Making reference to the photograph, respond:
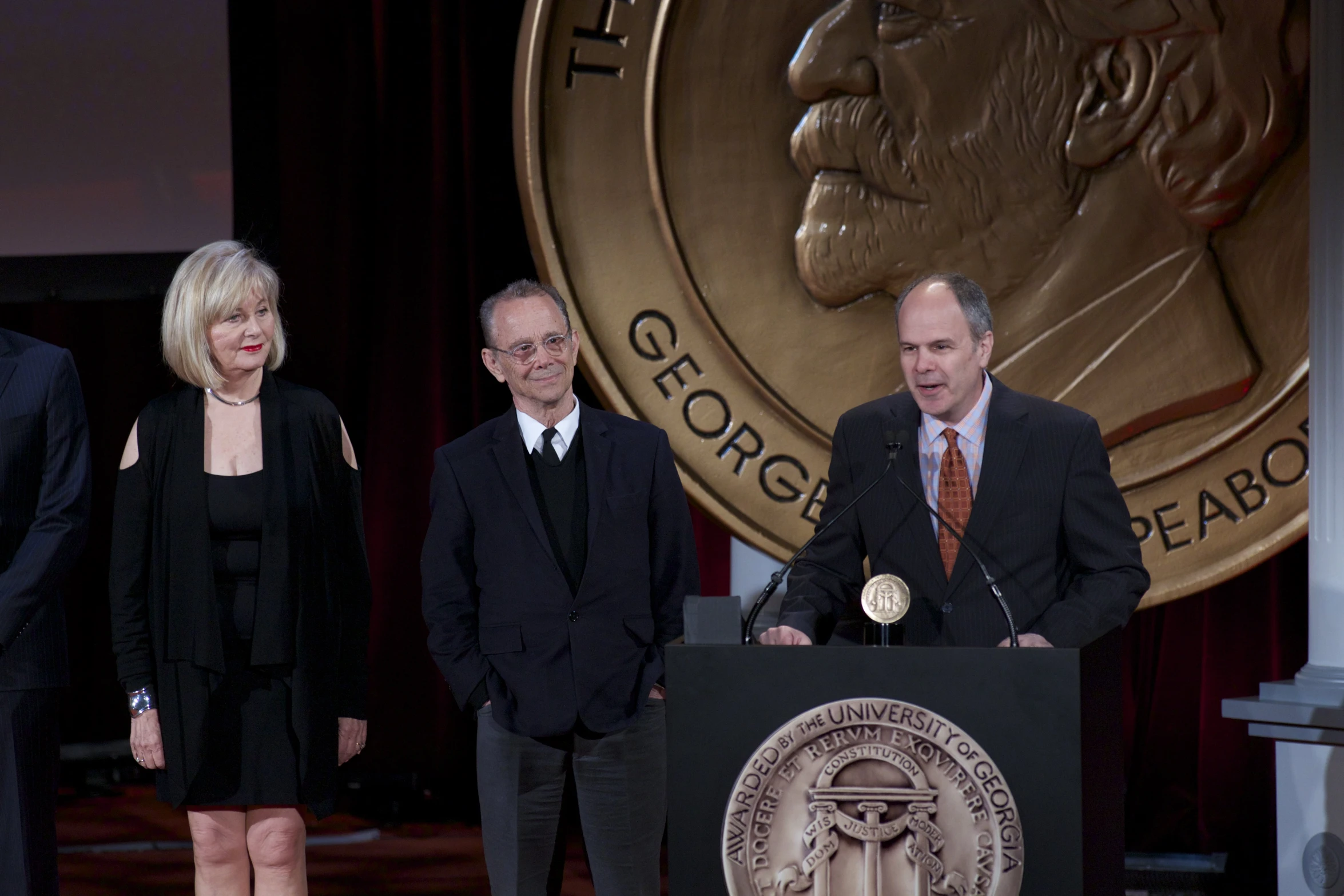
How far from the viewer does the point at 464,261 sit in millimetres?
4047

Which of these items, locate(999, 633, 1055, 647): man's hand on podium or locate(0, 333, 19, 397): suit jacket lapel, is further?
locate(0, 333, 19, 397): suit jacket lapel

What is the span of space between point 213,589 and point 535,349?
602 mm

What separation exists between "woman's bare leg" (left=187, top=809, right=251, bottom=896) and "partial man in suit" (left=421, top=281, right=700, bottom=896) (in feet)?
1.36

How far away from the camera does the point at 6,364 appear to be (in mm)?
2270

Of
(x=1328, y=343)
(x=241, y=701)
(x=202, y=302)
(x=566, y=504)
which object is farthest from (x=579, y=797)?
(x=1328, y=343)

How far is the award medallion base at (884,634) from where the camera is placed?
1.79 m

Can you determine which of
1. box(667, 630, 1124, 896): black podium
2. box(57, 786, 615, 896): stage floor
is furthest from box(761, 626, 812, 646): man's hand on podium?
box(57, 786, 615, 896): stage floor

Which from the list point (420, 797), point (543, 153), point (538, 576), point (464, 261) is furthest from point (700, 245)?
point (420, 797)

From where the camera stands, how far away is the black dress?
7.07 feet

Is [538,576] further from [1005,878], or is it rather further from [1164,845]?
[1164,845]

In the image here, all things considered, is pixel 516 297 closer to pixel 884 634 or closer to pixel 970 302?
pixel 970 302

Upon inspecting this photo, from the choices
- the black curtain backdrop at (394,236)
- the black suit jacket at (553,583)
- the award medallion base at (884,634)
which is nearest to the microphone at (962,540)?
the award medallion base at (884,634)

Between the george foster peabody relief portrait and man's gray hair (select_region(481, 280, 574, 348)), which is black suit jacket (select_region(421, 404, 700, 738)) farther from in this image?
the george foster peabody relief portrait

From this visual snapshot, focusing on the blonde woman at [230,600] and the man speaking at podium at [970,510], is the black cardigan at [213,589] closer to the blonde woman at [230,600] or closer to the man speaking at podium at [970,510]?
the blonde woman at [230,600]
